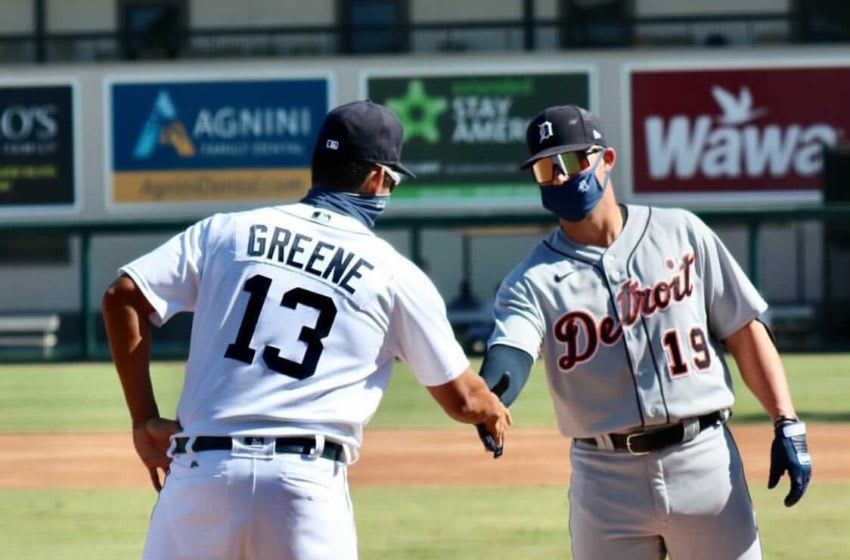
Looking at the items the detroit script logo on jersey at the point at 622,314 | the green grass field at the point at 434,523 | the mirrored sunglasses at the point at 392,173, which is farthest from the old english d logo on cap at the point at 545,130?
the green grass field at the point at 434,523

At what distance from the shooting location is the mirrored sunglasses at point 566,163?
4.75 m

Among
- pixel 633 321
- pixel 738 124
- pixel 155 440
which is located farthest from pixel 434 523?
pixel 738 124

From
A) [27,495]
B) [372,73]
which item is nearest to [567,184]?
[27,495]

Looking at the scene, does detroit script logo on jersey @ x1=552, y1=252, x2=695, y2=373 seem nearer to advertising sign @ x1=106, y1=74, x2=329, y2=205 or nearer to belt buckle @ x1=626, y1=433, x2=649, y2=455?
belt buckle @ x1=626, y1=433, x2=649, y2=455

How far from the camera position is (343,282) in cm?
410

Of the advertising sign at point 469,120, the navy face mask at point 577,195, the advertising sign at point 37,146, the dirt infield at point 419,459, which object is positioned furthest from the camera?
the advertising sign at point 37,146

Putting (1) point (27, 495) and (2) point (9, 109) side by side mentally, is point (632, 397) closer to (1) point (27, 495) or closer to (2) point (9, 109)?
(1) point (27, 495)

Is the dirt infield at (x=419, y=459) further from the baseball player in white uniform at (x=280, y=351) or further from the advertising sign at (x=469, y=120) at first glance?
the advertising sign at (x=469, y=120)

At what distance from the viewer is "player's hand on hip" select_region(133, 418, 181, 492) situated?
13.9 ft

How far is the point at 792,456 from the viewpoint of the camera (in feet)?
15.5

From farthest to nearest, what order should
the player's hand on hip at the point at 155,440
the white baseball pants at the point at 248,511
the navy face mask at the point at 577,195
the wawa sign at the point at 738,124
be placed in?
1. the wawa sign at the point at 738,124
2. the navy face mask at the point at 577,195
3. the player's hand on hip at the point at 155,440
4. the white baseball pants at the point at 248,511

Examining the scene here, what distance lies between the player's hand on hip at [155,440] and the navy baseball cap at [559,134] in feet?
4.33

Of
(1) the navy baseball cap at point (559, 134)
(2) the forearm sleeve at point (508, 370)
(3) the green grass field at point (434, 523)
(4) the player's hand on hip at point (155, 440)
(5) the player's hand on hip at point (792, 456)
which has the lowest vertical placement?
(3) the green grass field at point (434, 523)

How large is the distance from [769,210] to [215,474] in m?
19.8
